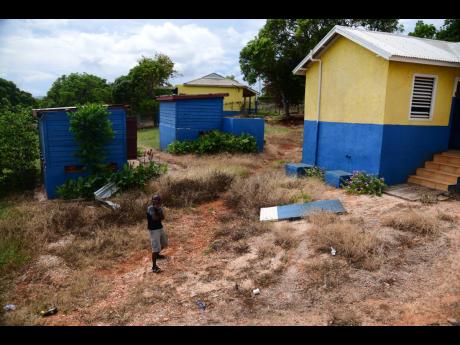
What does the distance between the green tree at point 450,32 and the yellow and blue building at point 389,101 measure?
35.3 ft

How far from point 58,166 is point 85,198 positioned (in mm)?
1519

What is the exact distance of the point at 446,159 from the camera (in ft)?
33.3

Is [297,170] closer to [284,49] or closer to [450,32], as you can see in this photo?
[450,32]

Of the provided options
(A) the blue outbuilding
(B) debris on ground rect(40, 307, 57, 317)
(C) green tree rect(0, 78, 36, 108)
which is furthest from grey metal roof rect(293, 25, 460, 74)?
(C) green tree rect(0, 78, 36, 108)

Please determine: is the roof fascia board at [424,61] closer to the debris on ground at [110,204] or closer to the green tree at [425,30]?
the debris on ground at [110,204]

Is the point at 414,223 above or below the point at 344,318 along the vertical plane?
above

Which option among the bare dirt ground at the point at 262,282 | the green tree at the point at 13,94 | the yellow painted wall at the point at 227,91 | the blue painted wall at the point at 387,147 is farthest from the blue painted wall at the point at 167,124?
the green tree at the point at 13,94

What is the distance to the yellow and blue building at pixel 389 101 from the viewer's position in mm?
9727

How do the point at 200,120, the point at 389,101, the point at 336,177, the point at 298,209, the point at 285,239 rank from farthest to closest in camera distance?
the point at 200,120, the point at 336,177, the point at 389,101, the point at 298,209, the point at 285,239

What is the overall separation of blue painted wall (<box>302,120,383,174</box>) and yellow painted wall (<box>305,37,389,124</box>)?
0.26 metres

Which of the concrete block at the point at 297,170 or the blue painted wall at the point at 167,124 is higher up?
the blue painted wall at the point at 167,124

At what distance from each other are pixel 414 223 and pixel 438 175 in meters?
3.62

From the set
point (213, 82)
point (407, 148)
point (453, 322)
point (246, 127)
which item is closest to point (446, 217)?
point (407, 148)
